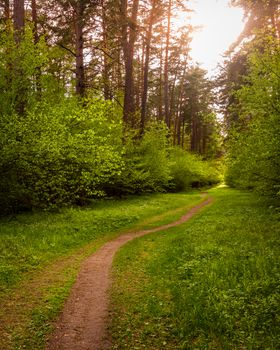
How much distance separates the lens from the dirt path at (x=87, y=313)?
547cm

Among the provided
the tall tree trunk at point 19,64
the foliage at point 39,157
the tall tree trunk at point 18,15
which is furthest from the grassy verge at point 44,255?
the tall tree trunk at point 18,15

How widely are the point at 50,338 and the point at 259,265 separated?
5.24m

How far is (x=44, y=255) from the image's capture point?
983cm

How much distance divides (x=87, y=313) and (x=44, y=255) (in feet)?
12.6

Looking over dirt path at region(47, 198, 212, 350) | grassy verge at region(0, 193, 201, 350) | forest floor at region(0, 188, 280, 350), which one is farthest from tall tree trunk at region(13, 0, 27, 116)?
dirt path at region(47, 198, 212, 350)

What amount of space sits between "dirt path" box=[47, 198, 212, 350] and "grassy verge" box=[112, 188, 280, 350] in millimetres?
272

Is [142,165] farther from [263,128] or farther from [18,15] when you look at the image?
[18,15]

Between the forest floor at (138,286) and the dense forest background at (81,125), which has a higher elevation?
the dense forest background at (81,125)

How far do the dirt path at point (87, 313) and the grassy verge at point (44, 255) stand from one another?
0.24 m

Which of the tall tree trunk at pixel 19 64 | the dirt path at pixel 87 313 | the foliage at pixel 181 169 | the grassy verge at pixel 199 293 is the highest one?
the tall tree trunk at pixel 19 64

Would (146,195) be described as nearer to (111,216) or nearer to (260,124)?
(111,216)

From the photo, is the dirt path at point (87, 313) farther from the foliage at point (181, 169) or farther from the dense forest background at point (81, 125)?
the foliage at point (181, 169)

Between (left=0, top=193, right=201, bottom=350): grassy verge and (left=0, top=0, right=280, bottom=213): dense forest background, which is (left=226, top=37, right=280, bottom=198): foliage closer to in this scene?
(left=0, top=0, right=280, bottom=213): dense forest background

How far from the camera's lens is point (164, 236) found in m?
12.9
